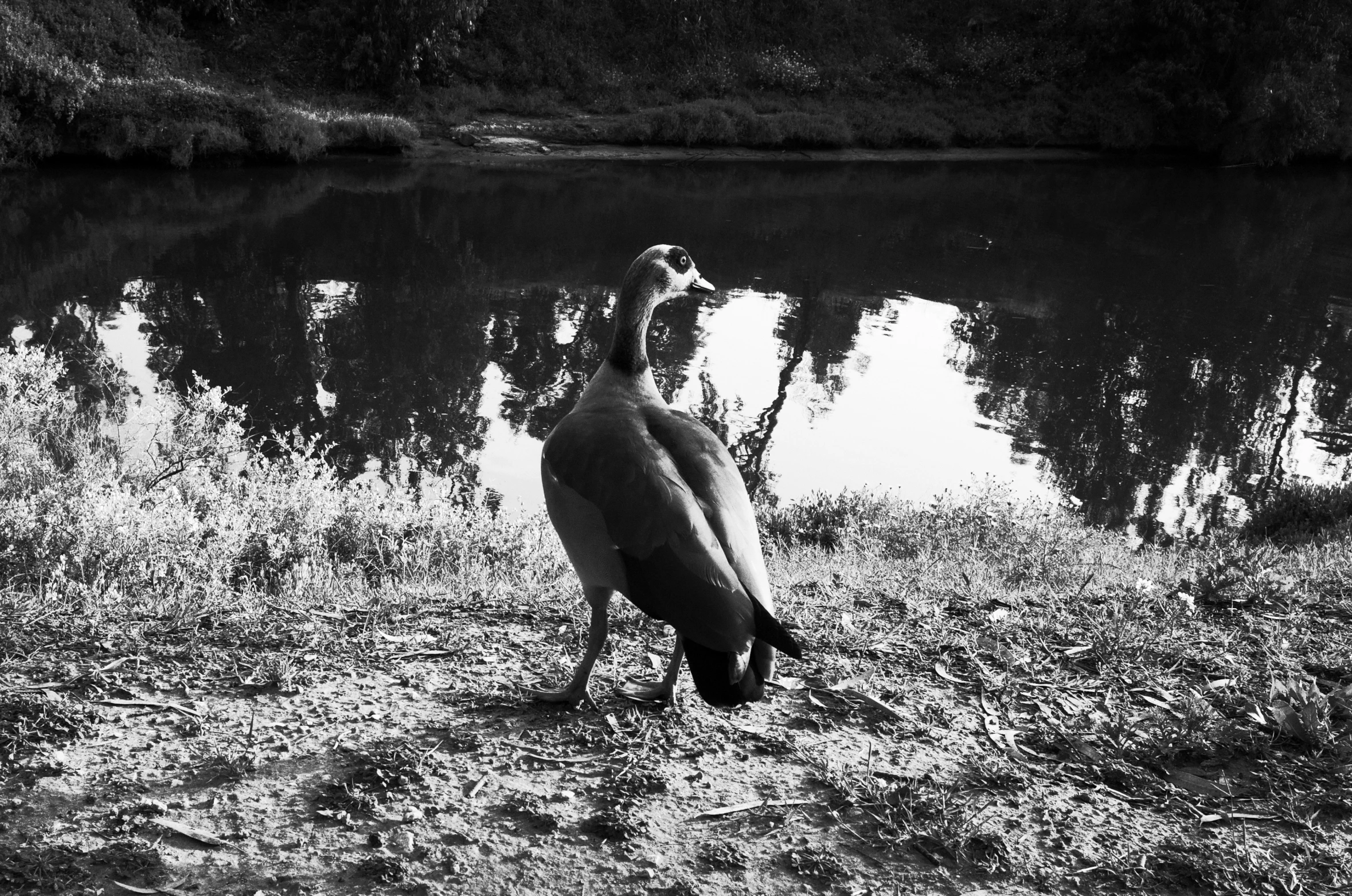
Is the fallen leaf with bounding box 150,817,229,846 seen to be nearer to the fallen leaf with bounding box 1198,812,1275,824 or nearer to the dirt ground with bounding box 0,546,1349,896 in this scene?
the dirt ground with bounding box 0,546,1349,896

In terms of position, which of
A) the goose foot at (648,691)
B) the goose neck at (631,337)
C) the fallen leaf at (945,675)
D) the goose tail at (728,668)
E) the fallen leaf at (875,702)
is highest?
the goose neck at (631,337)

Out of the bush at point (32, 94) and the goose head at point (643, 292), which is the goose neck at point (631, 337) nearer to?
the goose head at point (643, 292)

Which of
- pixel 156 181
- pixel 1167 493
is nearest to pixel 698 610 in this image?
pixel 1167 493

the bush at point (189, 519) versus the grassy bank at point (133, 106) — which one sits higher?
the grassy bank at point (133, 106)

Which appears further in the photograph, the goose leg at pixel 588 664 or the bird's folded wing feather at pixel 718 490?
the goose leg at pixel 588 664

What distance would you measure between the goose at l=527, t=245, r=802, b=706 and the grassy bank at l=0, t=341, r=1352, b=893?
405 mm

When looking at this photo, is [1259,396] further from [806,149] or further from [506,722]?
[806,149]

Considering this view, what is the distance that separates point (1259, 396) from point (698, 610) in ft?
38.1

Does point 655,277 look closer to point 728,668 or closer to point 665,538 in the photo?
point 665,538

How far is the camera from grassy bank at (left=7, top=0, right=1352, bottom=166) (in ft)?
73.1

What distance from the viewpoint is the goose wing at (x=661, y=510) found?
2898 millimetres

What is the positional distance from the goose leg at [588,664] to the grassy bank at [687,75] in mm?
20980

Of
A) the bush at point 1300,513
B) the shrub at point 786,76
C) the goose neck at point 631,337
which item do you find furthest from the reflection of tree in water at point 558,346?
the shrub at point 786,76

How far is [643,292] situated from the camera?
422cm
